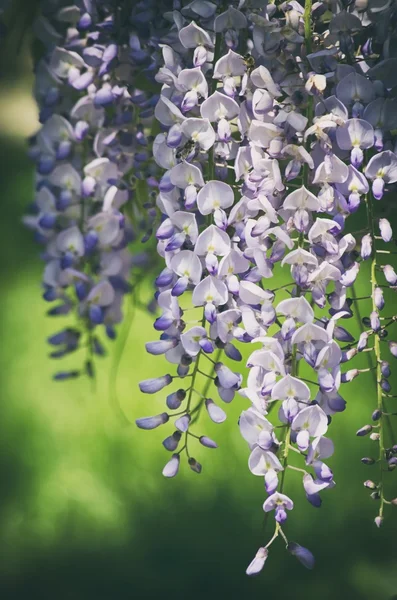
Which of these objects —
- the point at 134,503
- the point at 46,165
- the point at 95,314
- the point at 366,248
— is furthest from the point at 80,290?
the point at 134,503

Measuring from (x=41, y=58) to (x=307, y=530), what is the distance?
842mm

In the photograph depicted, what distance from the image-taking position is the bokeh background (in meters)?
1.22

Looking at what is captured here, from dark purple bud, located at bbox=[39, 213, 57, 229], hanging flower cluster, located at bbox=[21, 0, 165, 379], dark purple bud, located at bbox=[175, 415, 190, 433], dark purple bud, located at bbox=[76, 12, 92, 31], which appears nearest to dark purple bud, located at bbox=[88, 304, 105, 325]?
hanging flower cluster, located at bbox=[21, 0, 165, 379]

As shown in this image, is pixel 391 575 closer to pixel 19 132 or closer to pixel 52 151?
pixel 52 151

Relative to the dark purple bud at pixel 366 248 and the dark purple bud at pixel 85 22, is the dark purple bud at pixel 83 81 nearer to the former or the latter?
the dark purple bud at pixel 85 22

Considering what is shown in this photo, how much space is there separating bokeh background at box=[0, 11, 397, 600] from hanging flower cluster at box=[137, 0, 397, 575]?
49cm

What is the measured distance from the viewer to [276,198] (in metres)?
0.71

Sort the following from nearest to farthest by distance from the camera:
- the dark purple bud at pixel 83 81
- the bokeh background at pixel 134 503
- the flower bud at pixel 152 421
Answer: the flower bud at pixel 152 421
the dark purple bud at pixel 83 81
the bokeh background at pixel 134 503

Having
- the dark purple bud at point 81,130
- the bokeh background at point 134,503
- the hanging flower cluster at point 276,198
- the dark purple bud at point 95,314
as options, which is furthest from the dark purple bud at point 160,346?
the bokeh background at point 134,503

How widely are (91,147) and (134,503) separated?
2.14ft

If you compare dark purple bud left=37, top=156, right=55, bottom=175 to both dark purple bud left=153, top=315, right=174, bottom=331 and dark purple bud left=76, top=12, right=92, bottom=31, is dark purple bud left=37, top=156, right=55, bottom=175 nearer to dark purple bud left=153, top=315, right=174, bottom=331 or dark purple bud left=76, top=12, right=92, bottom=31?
dark purple bud left=76, top=12, right=92, bottom=31

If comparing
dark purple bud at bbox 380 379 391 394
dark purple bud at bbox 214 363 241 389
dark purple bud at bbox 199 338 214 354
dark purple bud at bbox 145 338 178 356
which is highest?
dark purple bud at bbox 199 338 214 354

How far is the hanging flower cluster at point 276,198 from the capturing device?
2.22 ft

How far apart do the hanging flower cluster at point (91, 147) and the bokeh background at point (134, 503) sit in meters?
0.26
